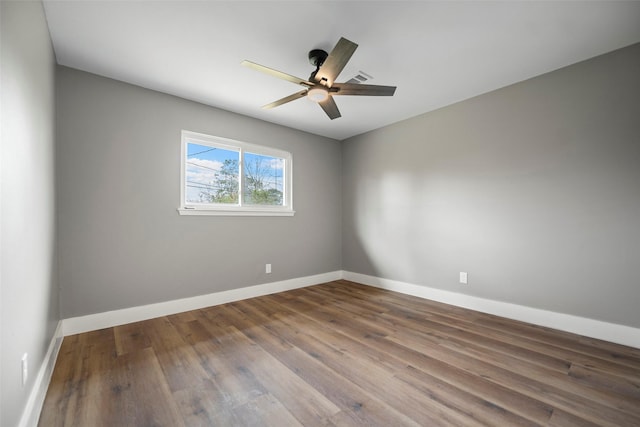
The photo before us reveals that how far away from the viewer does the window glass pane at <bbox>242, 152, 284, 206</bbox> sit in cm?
373

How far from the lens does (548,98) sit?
8.61 ft

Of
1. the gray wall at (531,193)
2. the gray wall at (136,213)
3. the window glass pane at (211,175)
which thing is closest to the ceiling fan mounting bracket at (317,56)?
the gray wall at (136,213)

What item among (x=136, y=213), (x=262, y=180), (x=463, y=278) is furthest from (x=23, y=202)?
(x=463, y=278)

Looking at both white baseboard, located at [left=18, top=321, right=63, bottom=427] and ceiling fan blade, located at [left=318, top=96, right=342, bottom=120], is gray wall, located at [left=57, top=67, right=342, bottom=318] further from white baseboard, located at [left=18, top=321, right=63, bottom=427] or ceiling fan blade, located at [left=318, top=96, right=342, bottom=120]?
ceiling fan blade, located at [left=318, top=96, right=342, bottom=120]

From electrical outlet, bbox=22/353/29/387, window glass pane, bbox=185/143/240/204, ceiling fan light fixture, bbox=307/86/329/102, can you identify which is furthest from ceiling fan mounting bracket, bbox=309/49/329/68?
electrical outlet, bbox=22/353/29/387

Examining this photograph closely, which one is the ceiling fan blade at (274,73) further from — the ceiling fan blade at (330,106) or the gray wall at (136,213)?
the gray wall at (136,213)

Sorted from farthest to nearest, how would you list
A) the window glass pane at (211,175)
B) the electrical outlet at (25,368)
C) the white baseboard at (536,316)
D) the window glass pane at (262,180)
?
the window glass pane at (262,180)
the window glass pane at (211,175)
the white baseboard at (536,316)
the electrical outlet at (25,368)

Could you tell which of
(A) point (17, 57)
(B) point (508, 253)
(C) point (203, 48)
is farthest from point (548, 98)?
(A) point (17, 57)

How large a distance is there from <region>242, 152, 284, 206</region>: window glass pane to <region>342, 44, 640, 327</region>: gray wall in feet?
5.38

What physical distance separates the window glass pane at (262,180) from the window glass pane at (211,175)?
0.15 m

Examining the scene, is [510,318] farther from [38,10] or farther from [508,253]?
[38,10]

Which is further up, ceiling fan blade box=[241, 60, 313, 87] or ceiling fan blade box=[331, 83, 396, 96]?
ceiling fan blade box=[241, 60, 313, 87]

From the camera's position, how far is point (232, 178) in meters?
3.59

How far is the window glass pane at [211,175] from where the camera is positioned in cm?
323
